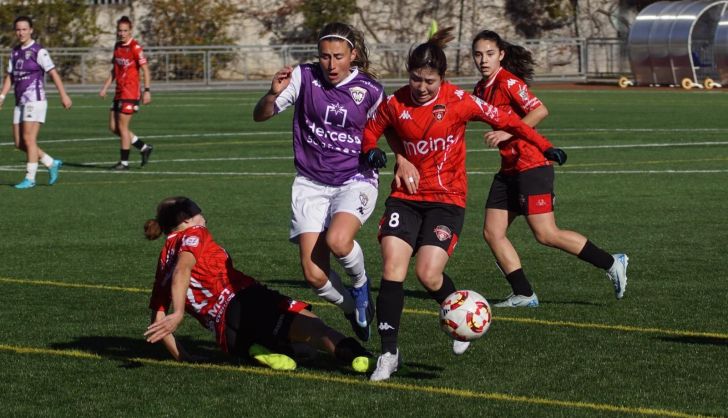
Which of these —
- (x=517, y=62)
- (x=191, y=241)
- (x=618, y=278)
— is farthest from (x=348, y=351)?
(x=517, y=62)

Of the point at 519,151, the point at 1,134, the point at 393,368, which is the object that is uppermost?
the point at 519,151

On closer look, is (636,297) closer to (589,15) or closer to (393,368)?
(393,368)

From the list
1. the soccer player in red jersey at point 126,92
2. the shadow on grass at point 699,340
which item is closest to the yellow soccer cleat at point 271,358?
the shadow on grass at point 699,340

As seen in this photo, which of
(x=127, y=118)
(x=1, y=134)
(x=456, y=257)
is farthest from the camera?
(x=1, y=134)

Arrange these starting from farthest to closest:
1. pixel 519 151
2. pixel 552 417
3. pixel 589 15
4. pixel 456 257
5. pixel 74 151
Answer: pixel 589 15
pixel 74 151
pixel 456 257
pixel 519 151
pixel 552 417

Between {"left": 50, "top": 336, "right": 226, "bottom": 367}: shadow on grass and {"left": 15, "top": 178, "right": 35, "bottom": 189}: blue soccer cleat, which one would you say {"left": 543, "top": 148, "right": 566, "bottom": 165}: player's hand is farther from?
{"left": 15, "top": 178, "right": 35, "bottom": 189}: blue soccer cleat

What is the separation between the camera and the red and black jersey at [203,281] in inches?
306

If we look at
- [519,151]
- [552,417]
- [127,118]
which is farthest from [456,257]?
[127,118]

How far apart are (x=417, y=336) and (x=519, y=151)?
1.98 m

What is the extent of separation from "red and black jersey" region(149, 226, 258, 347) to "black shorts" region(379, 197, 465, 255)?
0.88 m

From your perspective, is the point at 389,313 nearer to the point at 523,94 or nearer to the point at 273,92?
the point at 273,92

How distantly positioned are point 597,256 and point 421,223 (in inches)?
97.9

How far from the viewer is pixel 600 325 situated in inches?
358

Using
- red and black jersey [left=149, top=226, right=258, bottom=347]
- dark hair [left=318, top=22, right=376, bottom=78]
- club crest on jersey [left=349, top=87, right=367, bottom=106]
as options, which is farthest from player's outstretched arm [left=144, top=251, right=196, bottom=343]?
dark hair [left=318, top=22, right=376, bottom=78]
